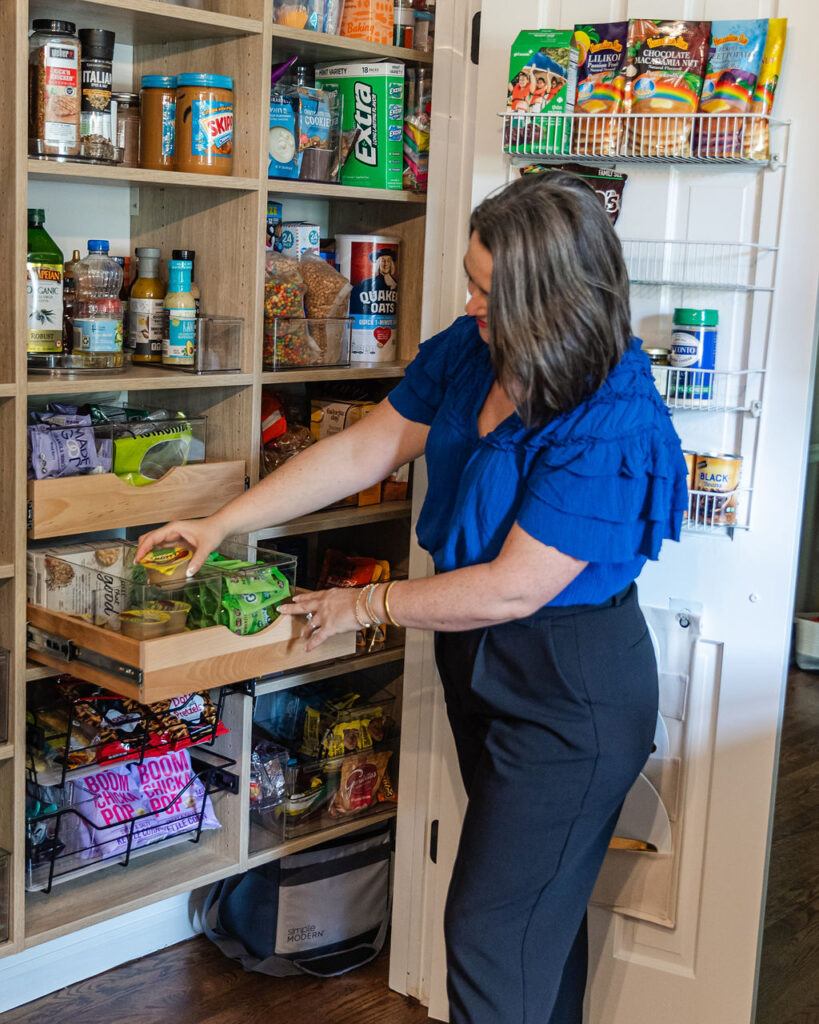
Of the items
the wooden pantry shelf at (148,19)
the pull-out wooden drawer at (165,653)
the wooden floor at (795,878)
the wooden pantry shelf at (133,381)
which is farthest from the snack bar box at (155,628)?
the wooden pantry shelf at (148,19)

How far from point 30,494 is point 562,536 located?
82 cm

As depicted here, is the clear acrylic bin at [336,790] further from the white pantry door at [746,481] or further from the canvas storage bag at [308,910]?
the white pantry door at [746,481]

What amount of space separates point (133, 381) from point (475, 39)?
84cm

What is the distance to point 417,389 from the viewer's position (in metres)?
1.92

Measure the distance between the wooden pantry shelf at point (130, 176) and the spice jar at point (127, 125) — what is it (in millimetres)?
42

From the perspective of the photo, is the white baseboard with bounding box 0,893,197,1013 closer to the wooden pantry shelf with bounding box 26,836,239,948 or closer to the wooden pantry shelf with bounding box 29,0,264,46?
the wooden pantry shelf with bounding box 26,836,239,948

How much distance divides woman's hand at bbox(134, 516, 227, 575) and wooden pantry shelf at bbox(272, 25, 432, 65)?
2.77 ft

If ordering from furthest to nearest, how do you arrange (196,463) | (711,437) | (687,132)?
(196,463), (711,437), (687,132)

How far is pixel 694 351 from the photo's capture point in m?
1.92

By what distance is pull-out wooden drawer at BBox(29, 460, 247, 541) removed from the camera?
1.90 m

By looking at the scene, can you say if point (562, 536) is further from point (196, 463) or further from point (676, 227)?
point (196, 463)

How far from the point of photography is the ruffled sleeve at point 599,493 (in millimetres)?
1575

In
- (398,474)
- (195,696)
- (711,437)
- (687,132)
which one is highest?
(687,132)

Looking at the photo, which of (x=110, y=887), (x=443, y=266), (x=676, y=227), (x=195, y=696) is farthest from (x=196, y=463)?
(x=676, y=227)
